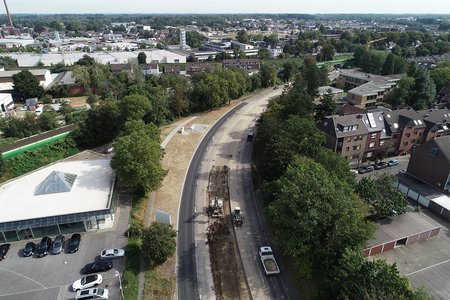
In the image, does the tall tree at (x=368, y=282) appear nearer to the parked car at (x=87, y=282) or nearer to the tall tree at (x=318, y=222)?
the tall tree at (x=318, y=222)

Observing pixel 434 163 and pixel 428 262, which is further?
pixel 434 163

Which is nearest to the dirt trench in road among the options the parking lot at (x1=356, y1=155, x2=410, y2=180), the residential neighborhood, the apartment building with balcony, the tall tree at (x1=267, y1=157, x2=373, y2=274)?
the residential neighborhood

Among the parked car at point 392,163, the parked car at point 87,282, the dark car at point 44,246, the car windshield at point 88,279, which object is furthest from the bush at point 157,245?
the parked car at point 392,163

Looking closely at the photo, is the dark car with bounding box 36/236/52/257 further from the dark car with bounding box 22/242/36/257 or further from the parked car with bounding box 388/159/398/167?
the parked car with bounding box 388/159/398/167

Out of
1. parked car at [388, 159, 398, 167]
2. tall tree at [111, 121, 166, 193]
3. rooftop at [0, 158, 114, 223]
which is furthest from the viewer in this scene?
parked car at [388, 159, 398, 167]

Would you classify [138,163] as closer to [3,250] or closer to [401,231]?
[3,250]

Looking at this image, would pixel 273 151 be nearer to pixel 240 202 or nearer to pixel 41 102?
pixel 240 202

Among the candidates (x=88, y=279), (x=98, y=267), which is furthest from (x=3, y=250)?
(x=88, y=279)
